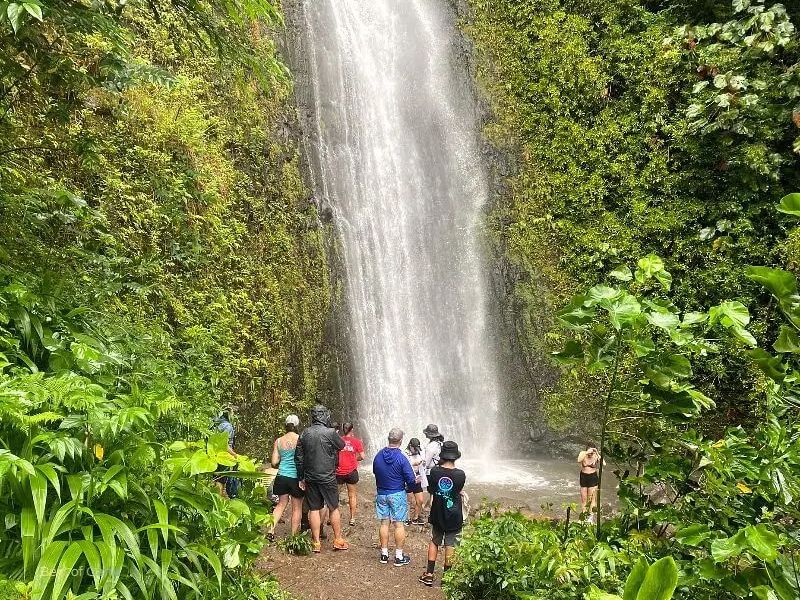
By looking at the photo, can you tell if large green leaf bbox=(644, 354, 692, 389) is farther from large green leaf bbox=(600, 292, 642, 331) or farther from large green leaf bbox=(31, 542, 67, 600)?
large green leaf bbox=(31, 542, 67, 600)

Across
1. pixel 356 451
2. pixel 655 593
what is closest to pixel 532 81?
pixel 356 451

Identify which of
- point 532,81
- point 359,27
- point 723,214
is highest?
point 359,27

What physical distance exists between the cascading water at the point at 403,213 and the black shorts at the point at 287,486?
17.5 feet

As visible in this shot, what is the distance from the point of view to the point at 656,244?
12.0 metres

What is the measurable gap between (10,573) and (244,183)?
8835 mm

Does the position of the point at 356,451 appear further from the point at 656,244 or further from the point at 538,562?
the point at 656,244

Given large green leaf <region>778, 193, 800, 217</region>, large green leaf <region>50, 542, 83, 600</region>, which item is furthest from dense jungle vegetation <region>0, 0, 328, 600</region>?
large green leaf <region>778, 193, 800, 217</region>

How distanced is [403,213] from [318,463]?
8.64 meters

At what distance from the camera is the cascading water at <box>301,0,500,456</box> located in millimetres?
12422

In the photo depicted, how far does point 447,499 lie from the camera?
219 inches

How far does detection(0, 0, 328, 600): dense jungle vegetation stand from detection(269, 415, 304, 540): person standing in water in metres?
1.09

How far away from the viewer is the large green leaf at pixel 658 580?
4.33 feet

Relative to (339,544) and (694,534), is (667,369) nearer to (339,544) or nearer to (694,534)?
(694,534)

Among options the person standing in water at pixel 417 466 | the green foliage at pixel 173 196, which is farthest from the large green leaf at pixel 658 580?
the person standing in water at pixel 417 466
